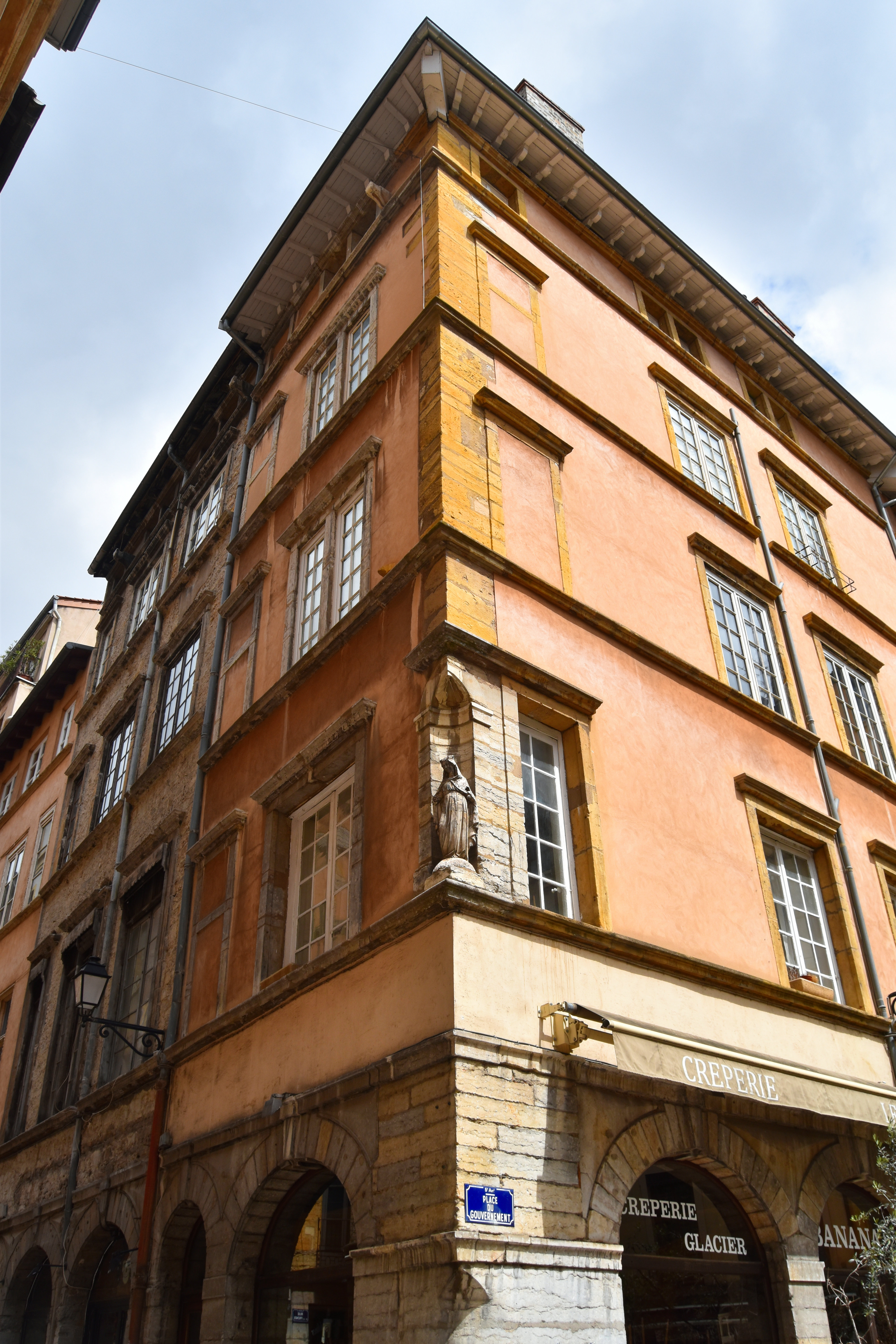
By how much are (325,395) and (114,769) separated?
6370mm

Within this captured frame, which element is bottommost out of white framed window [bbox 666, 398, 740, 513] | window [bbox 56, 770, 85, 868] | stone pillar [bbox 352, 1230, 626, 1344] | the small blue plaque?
stone pillar [bbox 352, 1230, 626, 1344]

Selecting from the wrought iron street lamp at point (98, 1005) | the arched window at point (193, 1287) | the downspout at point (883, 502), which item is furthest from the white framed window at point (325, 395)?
the downspout at point (883, 502)

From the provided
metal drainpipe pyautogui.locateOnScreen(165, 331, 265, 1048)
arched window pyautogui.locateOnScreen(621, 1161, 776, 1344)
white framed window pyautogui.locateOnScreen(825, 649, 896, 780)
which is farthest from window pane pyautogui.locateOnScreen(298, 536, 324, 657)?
white framed window pyautogui.locateOnScreen(825, 649, 896, 780)

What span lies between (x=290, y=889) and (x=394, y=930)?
2377 millimetres

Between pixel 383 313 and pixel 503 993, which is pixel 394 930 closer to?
pixel 503 993

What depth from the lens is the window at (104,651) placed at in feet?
55.8

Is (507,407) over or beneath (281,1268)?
over

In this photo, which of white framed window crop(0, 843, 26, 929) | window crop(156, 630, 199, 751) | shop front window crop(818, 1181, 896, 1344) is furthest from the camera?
white framed window crop(0, 843, 26, 929)

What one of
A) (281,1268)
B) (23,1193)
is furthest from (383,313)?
(23,1193)

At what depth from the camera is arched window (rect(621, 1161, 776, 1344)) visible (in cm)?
639

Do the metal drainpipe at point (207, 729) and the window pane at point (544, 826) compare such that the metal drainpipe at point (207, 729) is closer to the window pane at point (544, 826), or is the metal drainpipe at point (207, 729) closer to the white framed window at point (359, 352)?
the white framed window at point (359, 352)

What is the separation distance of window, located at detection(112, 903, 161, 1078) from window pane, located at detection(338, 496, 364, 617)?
4145 mm

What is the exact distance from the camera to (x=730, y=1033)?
7.66 meters

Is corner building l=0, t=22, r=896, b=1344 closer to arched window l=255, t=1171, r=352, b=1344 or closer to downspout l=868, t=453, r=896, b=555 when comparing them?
arched window l=255, t=1171, r=352, b=1344
